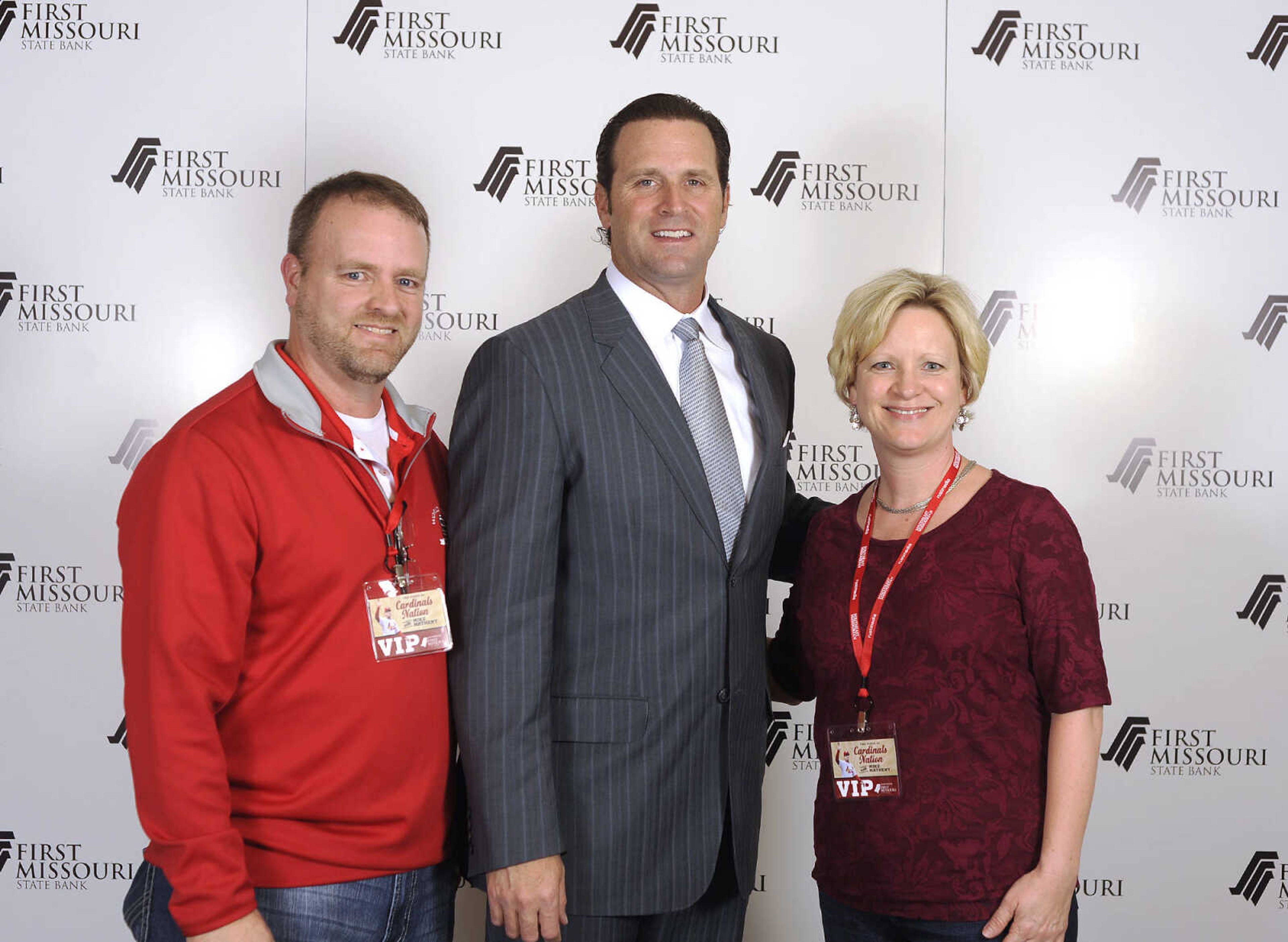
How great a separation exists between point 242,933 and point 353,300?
3.31 ft

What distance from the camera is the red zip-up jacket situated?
1.49 meters

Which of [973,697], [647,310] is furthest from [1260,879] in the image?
[647,310]

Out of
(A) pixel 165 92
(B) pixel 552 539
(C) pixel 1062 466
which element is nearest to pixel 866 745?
(B) pixel 552 539

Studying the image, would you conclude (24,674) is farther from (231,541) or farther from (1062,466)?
(1062,466)

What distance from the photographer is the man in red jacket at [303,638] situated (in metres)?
1.49

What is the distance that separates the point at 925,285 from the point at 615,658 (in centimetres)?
90

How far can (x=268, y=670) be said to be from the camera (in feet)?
5.27

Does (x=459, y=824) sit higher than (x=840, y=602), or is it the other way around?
(x=840, y=602)

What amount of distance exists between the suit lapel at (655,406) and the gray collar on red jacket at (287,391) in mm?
501

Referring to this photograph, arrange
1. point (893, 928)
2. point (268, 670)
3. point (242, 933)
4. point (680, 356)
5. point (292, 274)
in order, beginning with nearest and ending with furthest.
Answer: point (242, 933), point (268, 670), point (893, 928), point (292, 274), point (680, 356)

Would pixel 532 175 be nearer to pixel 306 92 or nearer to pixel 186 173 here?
pixel 306 92

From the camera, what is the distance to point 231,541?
5.06 feet

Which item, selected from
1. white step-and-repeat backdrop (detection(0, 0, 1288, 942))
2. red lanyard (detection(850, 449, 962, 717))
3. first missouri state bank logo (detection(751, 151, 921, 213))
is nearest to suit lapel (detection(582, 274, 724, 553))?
red lanyard (detection(850, 449, 962, 717))

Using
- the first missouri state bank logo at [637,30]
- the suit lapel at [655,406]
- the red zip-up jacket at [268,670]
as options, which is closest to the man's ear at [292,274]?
the red zip-up jacket at [268,670]
